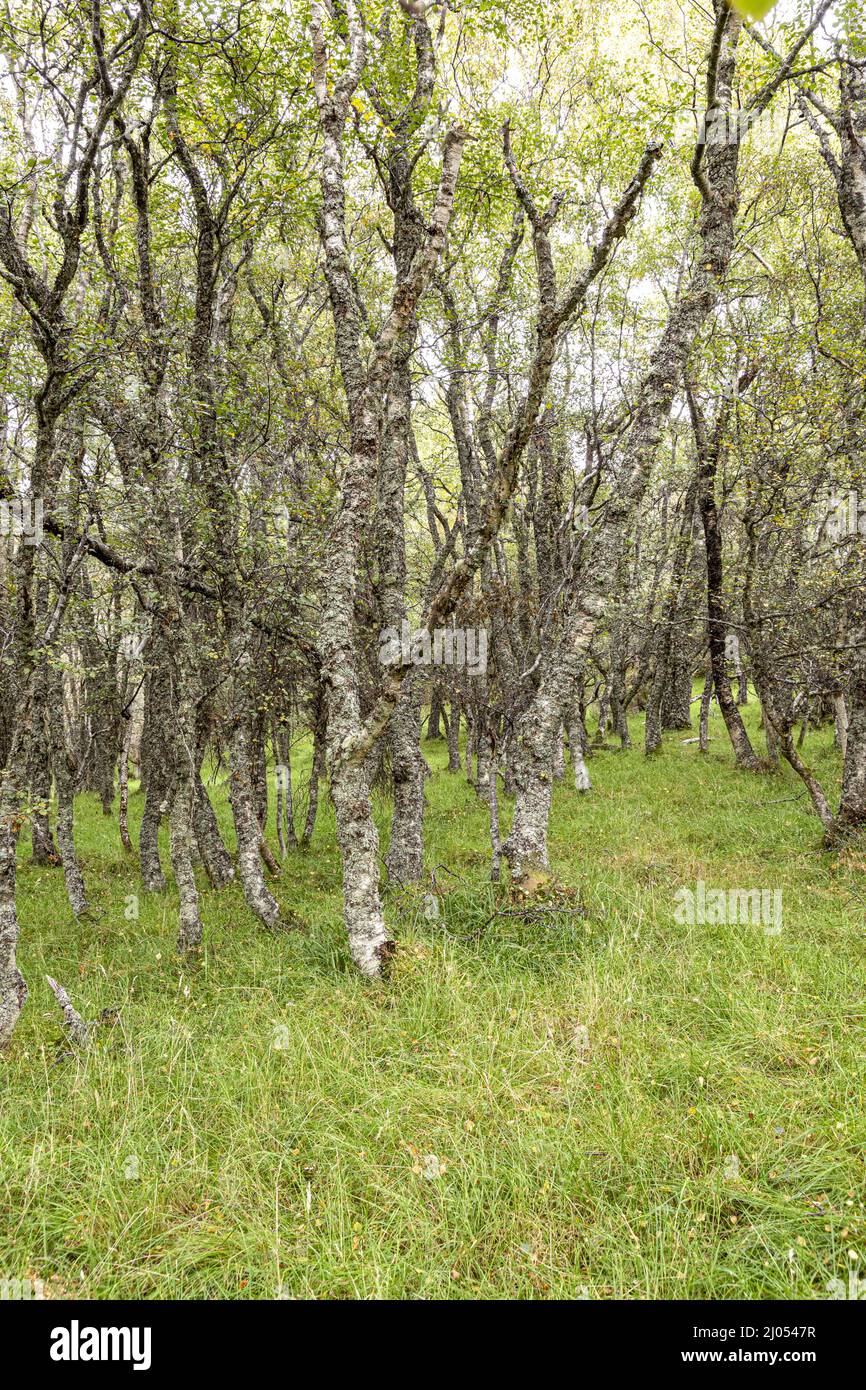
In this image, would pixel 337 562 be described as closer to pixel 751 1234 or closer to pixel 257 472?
pixel 257 472

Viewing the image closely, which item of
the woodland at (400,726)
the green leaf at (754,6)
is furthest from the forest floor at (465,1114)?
the green leaf at (754,6)

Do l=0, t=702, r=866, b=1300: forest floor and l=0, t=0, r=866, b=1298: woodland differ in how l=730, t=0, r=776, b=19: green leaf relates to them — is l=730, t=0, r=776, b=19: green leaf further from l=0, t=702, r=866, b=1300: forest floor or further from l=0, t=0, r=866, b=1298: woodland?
l=0, t=702, r=866, b=1300: forest floor

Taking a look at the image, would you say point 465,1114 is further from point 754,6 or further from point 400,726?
point 754,6

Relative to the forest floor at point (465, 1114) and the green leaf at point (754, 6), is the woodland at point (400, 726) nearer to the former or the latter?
the forest floor at point (465, 1114)

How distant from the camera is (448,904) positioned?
7172 mm

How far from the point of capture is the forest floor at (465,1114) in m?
3.17

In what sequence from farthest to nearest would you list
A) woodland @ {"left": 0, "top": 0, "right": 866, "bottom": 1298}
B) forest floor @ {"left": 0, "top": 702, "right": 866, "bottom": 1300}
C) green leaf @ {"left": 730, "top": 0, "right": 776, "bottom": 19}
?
1. woodland @ {"left": 0, "top": 0, "right": 866, "bottom": 1298}
2. forest floor @ {"left": 0, "top": 702, "right": 866, "bottom": 1300}
3. green leaf @ {"left": 730, "top": 0, "right": 776, "bottom": 19}

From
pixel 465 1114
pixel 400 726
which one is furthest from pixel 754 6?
pixel 400 726

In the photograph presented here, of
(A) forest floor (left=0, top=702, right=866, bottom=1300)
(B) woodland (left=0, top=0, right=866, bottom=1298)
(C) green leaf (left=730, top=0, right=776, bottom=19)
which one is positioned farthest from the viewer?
(B) woodland (left=0, top=0, right=866, bottom=1298)

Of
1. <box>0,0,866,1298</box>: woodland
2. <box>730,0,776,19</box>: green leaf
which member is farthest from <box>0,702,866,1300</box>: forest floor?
<box>730,0,776,19</box>: green leaf

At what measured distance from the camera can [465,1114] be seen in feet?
13.3

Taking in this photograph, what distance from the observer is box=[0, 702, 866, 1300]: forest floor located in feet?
10.4

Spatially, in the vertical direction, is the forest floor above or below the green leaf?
below

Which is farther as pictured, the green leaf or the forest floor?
the forest floor
